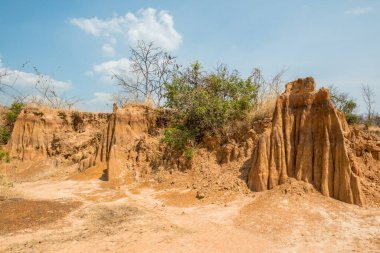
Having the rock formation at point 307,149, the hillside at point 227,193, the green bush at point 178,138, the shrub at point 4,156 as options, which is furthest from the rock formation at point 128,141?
the shrub at point 4,156

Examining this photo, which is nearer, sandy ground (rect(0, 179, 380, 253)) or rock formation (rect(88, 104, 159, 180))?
sandy ground (rect(0, 179, 380, 253))

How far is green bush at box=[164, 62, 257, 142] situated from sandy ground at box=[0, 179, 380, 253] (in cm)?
317

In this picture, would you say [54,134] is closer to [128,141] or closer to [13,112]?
[13,112]

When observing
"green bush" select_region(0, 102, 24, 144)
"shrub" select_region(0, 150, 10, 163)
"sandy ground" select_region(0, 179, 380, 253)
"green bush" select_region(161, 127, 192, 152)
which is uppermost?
"green bush" select_region(0, 102, 24, 144)

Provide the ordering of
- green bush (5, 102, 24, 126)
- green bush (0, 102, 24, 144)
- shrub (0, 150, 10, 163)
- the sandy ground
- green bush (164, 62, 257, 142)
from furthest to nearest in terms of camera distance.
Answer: green bush (5, 102, 24, 126) → green bush (0, 102, 24, 144) → shrub (0, 150, 10, 163) → green bush (164, 62, 257, 142) → the sandy ground

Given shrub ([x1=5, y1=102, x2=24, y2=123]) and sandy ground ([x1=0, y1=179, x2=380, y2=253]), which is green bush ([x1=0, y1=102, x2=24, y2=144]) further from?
sandy ground ([x1=0, y1=179, x2=380, y2=253])

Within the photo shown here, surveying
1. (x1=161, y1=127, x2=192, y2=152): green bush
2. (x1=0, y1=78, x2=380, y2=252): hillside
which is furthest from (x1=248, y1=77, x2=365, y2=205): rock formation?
(x1=161, y1=127, x2=192, y2=152): green bush

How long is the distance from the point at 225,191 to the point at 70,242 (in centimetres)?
443

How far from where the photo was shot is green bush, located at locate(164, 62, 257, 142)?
11.7 metres

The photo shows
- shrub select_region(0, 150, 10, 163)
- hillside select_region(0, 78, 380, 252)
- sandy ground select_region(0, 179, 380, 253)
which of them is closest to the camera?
sandy ground select_region(0, 179, 380, 253)

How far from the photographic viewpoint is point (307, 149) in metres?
8.51

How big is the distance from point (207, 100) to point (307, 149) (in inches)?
181

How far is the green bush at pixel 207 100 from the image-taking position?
11688 millimetres

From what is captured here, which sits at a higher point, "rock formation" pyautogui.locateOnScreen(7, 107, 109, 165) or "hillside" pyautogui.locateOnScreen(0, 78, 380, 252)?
"rock formation" pyautogui.locateOnScreen(7, 107, 109, 165)
